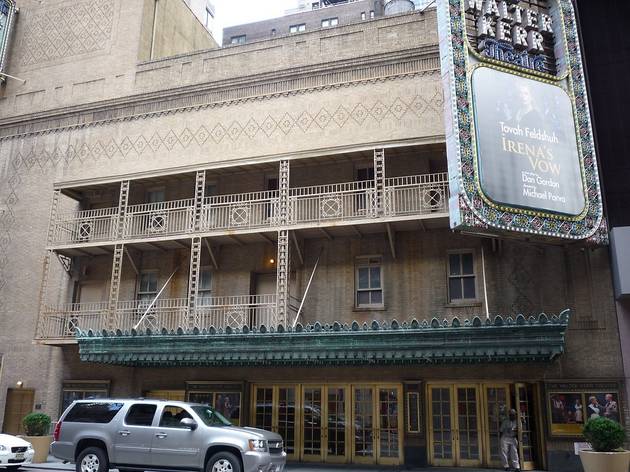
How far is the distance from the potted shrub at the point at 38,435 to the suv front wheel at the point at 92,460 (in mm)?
5678

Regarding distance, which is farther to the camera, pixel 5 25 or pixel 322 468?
pixel 5 25

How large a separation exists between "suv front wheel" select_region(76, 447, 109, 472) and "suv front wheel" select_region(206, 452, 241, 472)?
104 inches

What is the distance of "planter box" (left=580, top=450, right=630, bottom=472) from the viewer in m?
14.3

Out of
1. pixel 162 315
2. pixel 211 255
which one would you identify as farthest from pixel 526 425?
pixel 162 315

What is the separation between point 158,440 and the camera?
13.7 m

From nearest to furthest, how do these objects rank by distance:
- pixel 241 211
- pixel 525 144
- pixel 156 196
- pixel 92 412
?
pixel 92 412 → pixel 525 144 → pixel 241 211 → pixel 156 196

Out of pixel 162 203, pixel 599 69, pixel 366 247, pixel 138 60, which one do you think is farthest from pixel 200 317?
pixel 599 69

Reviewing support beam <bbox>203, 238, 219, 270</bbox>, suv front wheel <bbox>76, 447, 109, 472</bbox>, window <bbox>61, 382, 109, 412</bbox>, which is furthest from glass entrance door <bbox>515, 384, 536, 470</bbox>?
window <bbox>61, 382, 109, 412</bbox>

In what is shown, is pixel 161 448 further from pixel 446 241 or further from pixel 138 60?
pixel 138 60

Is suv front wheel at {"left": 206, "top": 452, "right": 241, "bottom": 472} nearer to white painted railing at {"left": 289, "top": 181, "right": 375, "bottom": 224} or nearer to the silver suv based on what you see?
the silver suv

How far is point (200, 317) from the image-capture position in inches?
850

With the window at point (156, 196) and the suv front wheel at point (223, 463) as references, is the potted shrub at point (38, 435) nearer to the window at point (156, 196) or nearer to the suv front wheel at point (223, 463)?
the suv front wheel at point (223, 463)

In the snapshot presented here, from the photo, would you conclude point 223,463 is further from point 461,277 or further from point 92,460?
point 461,277

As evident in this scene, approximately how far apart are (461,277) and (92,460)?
1168 centimetres
